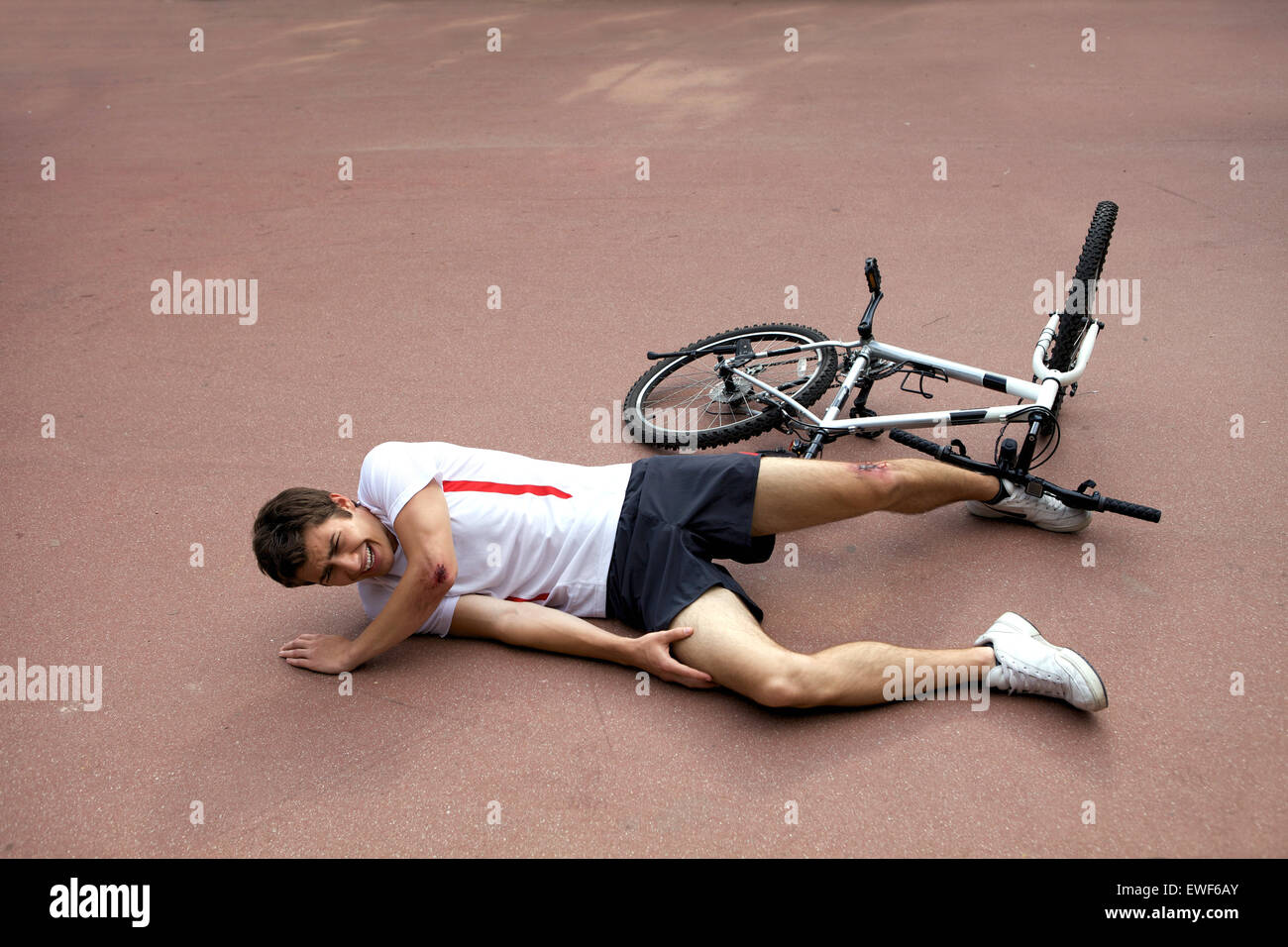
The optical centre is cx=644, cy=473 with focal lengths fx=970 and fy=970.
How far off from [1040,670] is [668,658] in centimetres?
109

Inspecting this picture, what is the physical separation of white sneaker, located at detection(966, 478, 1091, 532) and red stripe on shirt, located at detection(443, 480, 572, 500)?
163cm

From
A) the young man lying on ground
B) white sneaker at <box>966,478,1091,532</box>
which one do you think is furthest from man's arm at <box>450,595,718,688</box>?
white sneaker at <box>966,478,1091,532</box>

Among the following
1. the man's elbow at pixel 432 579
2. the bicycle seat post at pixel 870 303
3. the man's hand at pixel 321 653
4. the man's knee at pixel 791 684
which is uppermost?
the bicycle seat post at pixel 870 303

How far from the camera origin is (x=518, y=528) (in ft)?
10.1

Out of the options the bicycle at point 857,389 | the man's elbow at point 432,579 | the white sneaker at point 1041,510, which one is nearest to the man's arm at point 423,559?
the man's elbow at point 432,579

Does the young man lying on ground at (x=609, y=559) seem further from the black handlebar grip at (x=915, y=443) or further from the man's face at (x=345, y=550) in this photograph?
the black handlebar grip at (x=915, y=443)

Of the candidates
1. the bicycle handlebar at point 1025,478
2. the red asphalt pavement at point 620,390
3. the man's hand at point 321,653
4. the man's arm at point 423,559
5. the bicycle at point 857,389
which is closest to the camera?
the red asphalt pavement at point 620,390

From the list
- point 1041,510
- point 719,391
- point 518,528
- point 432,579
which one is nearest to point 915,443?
point 1041,510

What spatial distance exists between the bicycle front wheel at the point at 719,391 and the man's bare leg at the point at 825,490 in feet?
2.83

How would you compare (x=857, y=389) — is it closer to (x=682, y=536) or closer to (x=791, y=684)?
(x=682, y=536)

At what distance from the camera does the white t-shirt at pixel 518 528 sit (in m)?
3.07

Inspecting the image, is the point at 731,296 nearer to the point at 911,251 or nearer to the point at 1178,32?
the point at 911,251

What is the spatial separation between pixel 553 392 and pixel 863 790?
8.54 feet

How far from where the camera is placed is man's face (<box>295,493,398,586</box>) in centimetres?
282
